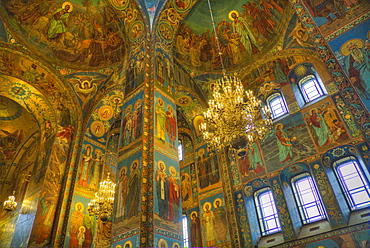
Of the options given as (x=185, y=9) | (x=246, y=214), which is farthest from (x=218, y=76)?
(x=246, y=214)

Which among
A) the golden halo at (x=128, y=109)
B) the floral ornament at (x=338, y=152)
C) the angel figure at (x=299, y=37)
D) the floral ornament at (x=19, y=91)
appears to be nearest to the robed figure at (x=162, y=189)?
the golden halo at (x=128, y=109)

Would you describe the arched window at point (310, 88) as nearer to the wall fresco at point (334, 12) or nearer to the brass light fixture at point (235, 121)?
the brass light fixture at point (235, 121)

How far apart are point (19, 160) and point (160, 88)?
1267cm

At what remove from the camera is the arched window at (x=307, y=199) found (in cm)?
892

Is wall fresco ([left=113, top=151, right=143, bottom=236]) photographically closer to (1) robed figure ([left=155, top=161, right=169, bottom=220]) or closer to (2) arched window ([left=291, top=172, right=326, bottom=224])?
(1) robed figure ([left=155, top=161, right=169, bottom=220])

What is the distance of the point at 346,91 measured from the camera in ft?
19.5

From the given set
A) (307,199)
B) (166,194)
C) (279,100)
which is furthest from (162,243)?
(279,100)

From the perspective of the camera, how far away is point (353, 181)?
28.1ft

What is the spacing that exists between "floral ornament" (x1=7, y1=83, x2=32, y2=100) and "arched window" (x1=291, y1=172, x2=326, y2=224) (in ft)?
38.8

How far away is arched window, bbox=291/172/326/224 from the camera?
8.92 m

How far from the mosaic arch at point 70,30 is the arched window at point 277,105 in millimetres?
6752

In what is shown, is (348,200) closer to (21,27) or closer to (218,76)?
(218,76)

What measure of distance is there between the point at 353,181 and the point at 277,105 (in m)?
4.22

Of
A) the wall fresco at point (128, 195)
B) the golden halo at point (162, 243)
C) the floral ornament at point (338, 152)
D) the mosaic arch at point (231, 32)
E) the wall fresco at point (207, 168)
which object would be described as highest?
the mosaic arch at point (231, 32)
